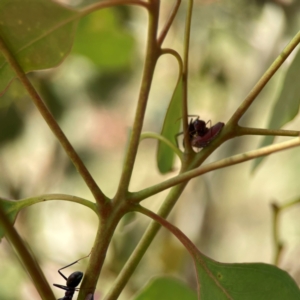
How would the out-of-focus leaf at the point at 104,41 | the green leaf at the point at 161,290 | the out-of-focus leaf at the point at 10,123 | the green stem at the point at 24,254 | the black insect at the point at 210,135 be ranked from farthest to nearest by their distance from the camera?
the out-of-focus leaf at the point at 10,123, the out-of-focus leaf at the point at 104,41, the green leaf at the point at 161,290, the black insect at the point at 210,135, the green stem at the point at 24,254

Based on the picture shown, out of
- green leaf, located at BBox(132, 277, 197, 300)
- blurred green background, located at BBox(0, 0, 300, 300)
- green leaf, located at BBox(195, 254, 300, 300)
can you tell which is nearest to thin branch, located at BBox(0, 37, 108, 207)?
green leaf, located at BBox(195, 254, 300, 300)

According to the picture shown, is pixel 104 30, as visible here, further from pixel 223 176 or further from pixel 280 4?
pixel 223 176

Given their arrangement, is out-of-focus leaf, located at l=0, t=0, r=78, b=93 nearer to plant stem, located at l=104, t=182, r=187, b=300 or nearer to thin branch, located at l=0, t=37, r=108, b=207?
thin branch, located at l=0, t=37, r=108, b=207

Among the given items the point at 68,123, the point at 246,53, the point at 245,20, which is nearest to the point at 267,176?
the point at 246,53

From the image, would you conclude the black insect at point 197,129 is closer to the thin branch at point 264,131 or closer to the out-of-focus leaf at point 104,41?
the thin branch at point 264,131

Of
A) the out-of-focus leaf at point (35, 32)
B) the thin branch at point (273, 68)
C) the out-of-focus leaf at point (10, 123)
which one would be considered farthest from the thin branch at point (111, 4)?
the out-of-focus leaf at point (10, 123)

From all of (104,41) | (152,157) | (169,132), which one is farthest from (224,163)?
(152,157)
